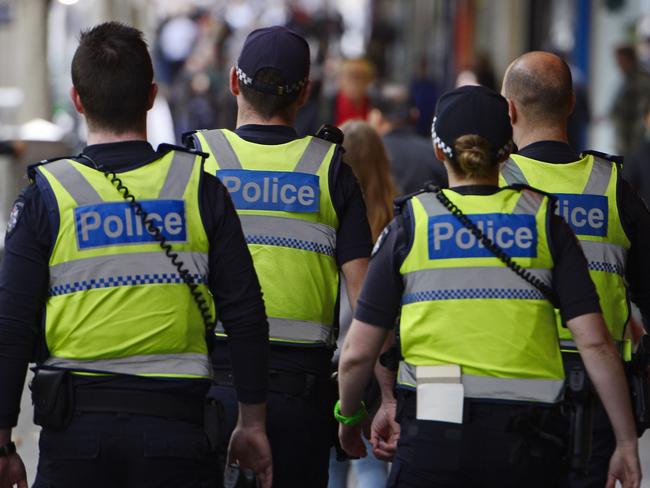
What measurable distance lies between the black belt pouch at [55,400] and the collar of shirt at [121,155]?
1.95 feet

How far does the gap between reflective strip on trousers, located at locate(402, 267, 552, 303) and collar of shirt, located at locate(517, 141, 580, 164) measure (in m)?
1.06

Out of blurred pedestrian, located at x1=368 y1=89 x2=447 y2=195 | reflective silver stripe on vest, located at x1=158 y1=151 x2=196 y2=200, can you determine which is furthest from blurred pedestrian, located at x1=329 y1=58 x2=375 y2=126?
reflective silver stripe on vest, located at x1=158 y1=151 x2=196 y2=200

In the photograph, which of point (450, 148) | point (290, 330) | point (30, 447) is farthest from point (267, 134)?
point (30, 447)

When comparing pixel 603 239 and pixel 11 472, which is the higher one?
pixel 603 239

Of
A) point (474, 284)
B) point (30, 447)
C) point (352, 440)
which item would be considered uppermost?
point (474, 284)

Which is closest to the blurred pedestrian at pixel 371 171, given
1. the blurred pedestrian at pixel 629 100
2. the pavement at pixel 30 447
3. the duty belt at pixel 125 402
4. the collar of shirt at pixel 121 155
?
the pavement at pixel 30 447

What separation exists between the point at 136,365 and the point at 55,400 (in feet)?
0.77

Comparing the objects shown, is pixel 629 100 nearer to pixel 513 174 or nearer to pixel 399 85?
pixel 399 85

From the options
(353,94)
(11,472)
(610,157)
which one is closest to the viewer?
(11,472)

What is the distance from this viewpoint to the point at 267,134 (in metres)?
5.25

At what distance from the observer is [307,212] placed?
5125 mm

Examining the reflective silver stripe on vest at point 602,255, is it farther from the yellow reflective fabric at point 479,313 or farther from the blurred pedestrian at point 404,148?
the blurred pedestrian at point 404,148

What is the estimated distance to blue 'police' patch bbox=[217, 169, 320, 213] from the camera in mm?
5121

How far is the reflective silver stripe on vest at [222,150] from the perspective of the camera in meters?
5.17
